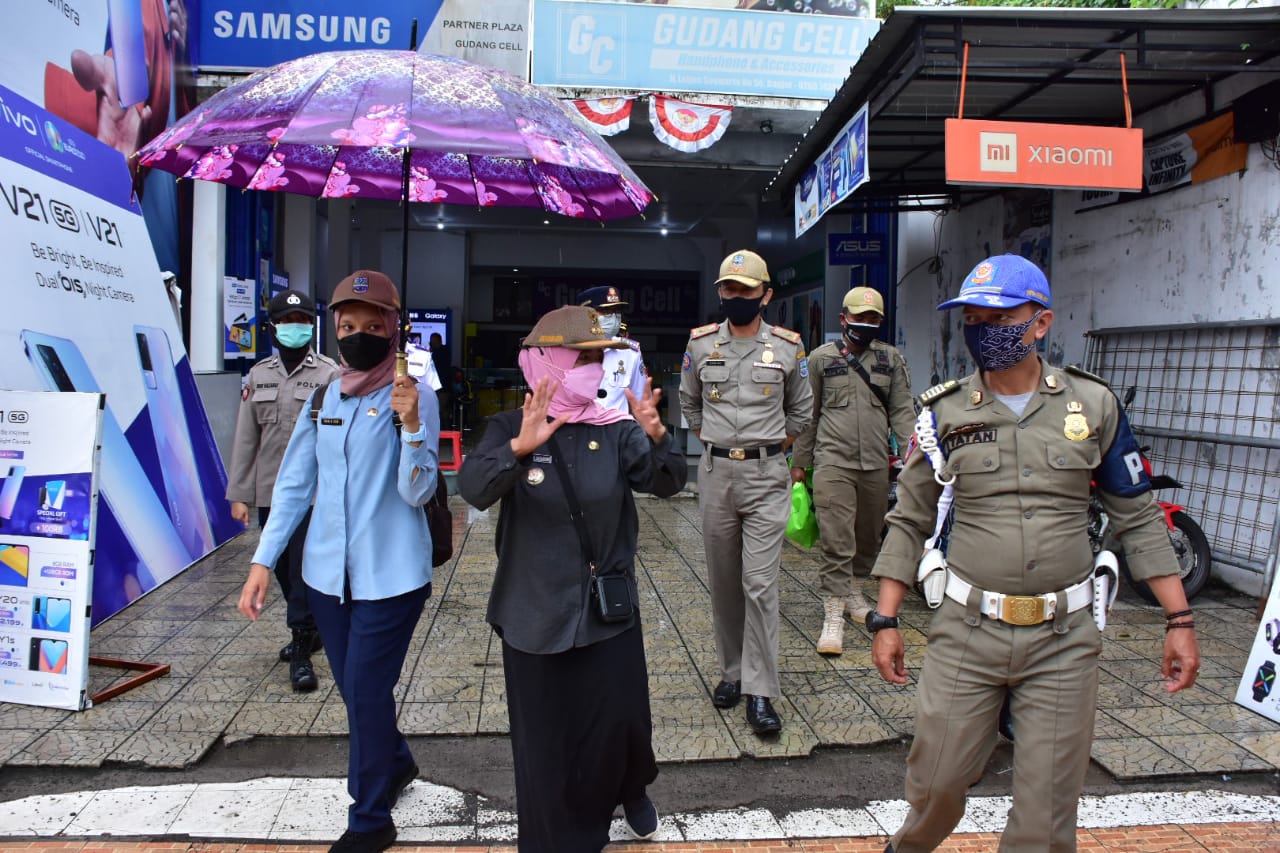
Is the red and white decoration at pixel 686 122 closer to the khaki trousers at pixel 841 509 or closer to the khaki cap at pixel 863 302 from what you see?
the khaki cap at pixel 863 302

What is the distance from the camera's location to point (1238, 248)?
20.9 feet

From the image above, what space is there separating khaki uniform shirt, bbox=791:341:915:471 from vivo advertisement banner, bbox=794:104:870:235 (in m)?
1.49

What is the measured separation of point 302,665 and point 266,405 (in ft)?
4.69

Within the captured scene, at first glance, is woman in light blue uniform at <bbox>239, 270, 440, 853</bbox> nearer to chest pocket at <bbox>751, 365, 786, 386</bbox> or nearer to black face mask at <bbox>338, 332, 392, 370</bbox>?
black face mask at <bbox>338, 332, 392, 370</bbox>

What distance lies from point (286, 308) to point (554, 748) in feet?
10.4

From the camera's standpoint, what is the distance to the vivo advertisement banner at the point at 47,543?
4250 mm

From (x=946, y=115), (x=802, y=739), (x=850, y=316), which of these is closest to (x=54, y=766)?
(x=802, y=739)

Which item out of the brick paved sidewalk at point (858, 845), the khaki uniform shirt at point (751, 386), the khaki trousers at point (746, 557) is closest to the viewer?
the brick paved sidewalk at point (858, 845)

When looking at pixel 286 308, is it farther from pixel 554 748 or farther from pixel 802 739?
pixel 802 739

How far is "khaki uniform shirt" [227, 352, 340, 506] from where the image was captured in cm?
500

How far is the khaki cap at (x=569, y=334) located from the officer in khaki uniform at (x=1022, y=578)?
105 cm

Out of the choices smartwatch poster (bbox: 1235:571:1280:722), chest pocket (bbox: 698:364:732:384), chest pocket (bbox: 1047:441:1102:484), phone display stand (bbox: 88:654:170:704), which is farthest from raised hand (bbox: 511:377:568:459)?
smartwatch poster (bbox: 1235:571:1280:722)

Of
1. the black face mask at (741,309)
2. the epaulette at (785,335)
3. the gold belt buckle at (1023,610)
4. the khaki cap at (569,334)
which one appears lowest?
the gold belt buckle at (1023,610)

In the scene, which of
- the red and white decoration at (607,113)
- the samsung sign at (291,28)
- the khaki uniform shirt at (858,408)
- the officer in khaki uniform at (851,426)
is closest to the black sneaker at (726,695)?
the officer in khaki uniform at (851,426)
